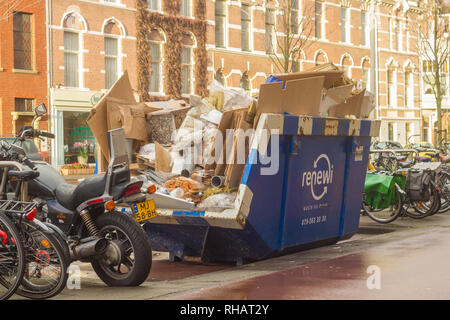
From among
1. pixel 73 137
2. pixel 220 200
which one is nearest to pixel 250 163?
pixel 220 200

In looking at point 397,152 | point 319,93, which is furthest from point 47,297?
point 397,152

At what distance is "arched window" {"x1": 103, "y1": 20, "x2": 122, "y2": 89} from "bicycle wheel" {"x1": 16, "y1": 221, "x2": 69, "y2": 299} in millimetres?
25350

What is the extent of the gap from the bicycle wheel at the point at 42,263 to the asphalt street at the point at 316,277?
0.44 ft

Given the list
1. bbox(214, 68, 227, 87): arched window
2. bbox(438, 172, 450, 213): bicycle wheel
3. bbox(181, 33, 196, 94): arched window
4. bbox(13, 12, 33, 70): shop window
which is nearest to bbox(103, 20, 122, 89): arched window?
bbox(13, 12, 33, 70): shop window

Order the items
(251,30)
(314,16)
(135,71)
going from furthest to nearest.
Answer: (314,16), (251,30), (135,71)

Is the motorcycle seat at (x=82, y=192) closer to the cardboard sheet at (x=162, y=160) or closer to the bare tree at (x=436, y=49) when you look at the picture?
the cardboard sheet at (x=162, y=160)

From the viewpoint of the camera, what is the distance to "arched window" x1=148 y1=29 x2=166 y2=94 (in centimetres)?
3194

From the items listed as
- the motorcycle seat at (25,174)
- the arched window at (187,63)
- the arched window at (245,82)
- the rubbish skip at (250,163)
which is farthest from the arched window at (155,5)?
the motorcycle seat at (25,174)

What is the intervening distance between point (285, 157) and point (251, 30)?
30494mm

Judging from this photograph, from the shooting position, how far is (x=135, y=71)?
30.9m

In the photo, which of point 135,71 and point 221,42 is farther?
point 221,42

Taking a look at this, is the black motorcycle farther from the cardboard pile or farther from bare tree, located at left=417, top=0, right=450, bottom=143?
bare tree, located at left=417, top=0, right=450, bottom=143

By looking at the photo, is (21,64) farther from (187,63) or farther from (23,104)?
(187,63)
